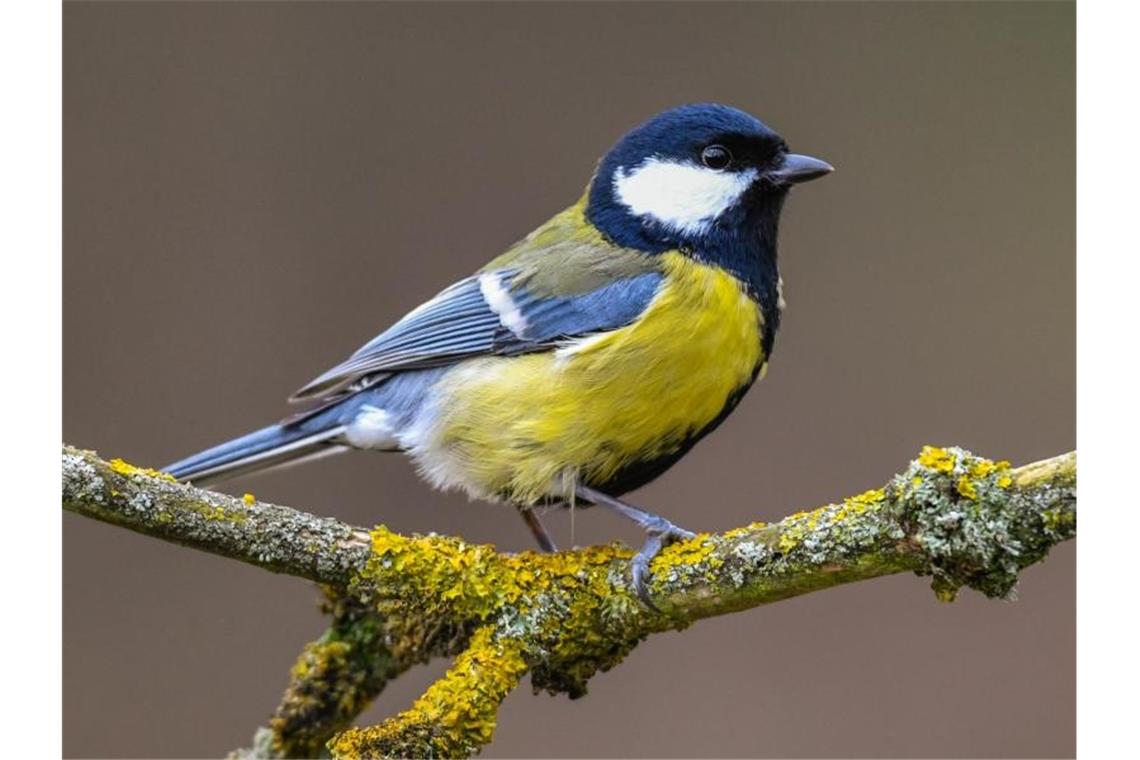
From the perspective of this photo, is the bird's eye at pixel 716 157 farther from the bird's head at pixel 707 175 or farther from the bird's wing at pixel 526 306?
the bird's wing at pixel 526 306

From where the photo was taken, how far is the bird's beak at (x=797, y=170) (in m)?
1.65

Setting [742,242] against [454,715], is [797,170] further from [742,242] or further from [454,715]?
[454,715]

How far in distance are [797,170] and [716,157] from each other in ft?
0.36

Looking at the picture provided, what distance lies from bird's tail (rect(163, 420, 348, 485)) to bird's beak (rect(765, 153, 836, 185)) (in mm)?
708

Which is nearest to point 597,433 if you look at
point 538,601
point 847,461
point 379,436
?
point 538,601

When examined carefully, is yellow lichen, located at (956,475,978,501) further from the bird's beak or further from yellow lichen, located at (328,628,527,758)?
the bird's beak

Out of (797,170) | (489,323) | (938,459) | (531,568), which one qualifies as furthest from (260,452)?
(938,459)

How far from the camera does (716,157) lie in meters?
1.66

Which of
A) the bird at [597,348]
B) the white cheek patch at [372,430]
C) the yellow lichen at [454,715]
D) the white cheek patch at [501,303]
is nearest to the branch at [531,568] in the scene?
the yellow lichen at [454,715]

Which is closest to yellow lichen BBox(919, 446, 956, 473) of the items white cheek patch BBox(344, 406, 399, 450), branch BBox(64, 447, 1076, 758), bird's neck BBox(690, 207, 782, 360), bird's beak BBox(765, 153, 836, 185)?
branch BBox(64, 447, 1076, 758)

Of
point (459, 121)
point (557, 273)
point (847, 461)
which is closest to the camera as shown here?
point (557, 273)

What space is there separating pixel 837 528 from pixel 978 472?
0.15m

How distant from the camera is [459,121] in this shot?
265 centimetres

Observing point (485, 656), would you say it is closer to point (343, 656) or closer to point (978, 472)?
point (343, 656)
